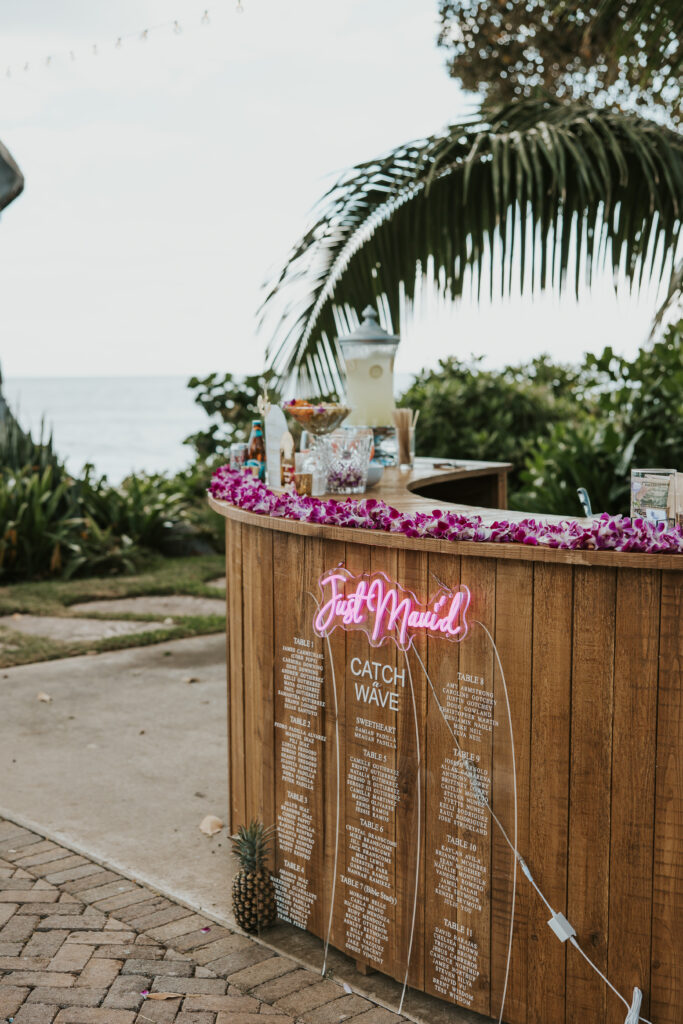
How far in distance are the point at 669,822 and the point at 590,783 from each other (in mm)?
217

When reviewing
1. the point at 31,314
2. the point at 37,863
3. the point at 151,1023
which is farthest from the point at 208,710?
the point at 31,314

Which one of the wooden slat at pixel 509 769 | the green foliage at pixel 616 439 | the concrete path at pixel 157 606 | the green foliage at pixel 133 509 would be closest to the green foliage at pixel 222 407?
the green foliage at pixel 133 509

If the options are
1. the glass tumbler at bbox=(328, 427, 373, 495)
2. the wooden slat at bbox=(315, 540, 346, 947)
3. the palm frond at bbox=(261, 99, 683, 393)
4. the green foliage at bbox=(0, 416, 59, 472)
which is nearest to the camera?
the wooden slat at bbox=(315, 540, 346, 947)

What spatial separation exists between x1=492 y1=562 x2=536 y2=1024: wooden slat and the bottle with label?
1.58m

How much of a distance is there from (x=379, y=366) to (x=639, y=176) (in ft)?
5.90

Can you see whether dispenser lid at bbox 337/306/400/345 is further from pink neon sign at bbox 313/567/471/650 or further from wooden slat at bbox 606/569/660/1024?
wooden slat at bbox 606/569/660/1024

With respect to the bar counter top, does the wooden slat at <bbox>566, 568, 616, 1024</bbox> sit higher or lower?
lower

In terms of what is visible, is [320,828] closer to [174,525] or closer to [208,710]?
[208,710]

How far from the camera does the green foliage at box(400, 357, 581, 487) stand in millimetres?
10320

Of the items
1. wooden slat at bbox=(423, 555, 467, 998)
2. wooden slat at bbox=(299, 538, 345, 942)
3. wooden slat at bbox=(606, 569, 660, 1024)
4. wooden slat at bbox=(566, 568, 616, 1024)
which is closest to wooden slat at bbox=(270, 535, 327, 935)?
wooden slat at bbox=(299, 538, 345, 942)

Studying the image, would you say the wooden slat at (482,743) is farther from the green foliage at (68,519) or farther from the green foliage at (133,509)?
the green foliage at (133,509)

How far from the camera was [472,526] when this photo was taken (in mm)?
2861

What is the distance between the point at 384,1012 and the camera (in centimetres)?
305

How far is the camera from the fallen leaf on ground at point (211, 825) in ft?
14.0
